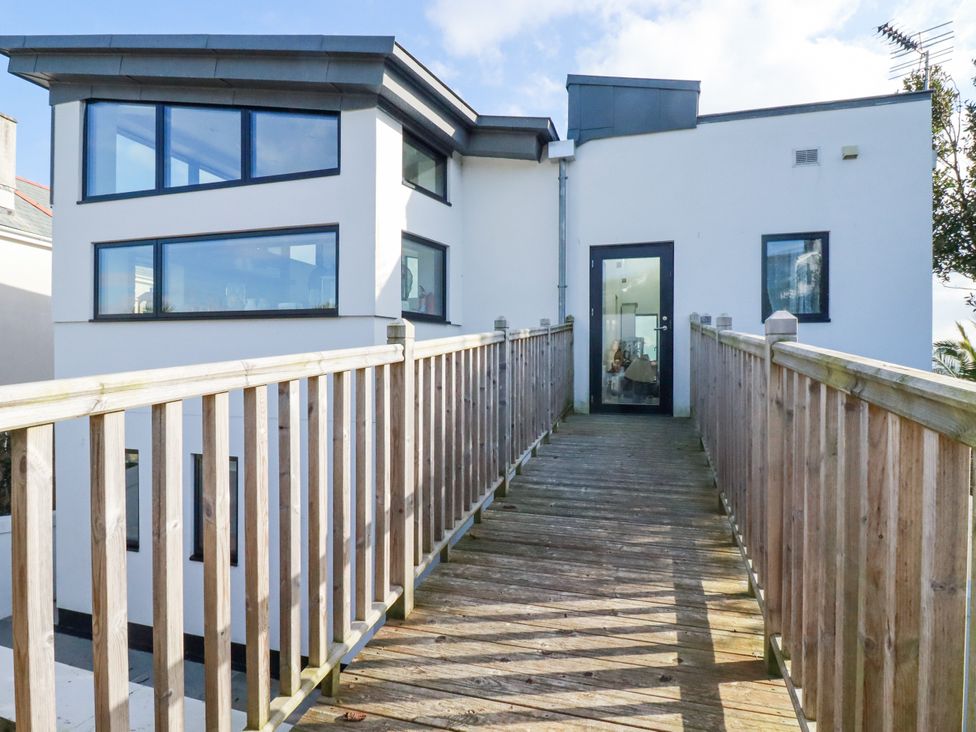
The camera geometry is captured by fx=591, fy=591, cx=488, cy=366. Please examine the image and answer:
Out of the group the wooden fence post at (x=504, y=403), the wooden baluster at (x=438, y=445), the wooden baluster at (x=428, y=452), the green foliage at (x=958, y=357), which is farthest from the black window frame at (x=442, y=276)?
the green foliage at (x=958, y=357)

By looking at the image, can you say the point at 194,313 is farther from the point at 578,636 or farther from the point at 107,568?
the point at 107,568

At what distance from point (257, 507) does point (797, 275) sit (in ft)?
22.3

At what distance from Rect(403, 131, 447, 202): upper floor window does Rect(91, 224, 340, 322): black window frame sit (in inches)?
52.6

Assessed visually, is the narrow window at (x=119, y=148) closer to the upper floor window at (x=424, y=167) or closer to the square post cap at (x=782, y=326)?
the upper floor window at (x=424, y=167)

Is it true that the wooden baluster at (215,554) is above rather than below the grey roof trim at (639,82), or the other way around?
below

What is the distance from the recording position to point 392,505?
2299 mm

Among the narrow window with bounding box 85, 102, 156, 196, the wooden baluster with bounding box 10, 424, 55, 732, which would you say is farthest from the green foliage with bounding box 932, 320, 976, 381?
the narrow window with bounding box 85, 102, 156, 196

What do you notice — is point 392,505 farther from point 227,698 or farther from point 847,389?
point 847,389

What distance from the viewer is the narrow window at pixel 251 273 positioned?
6672mm

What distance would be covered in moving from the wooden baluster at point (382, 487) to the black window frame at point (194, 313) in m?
4.57

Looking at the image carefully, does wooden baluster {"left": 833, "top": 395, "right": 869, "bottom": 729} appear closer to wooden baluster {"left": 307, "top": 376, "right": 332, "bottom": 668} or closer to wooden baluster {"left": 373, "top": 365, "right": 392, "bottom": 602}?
wooden baluster {"left": 307, "top": 376, "right": 332, "bottom": 668}

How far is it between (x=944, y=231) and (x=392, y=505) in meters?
11.2

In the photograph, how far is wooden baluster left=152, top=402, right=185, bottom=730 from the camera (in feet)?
3.80

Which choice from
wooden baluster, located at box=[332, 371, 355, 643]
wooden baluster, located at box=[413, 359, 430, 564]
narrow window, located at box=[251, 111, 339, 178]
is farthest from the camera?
narrow window, located at box=[251, 111, 339, 178]
